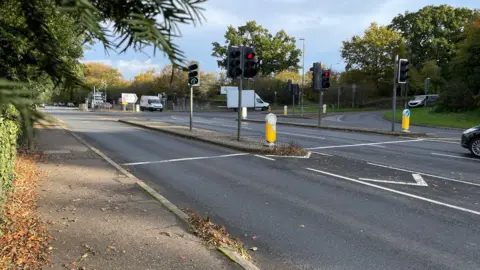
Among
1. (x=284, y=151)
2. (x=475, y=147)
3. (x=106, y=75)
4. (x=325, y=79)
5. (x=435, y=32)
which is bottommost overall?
(x=284, y=151)

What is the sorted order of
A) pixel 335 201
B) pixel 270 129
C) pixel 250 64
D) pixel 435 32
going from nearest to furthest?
pixel 335 201 → pixel 270 129 → pixel 250 64 → pixel 435 32

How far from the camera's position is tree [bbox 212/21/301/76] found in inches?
3238

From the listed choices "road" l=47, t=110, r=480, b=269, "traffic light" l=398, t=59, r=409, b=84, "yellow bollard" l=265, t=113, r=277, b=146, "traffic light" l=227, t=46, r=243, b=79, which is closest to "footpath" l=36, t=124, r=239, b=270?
"road" l=47, t=110, r=480, b=269

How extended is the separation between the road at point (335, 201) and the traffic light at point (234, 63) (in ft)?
11.0

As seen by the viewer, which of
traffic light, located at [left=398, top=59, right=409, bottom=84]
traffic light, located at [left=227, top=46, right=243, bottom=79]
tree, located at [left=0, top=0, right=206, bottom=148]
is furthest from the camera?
traffic light, located at [left=398, top=59, right=409, bottom=84]

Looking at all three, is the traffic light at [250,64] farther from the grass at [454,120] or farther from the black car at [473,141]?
the grass at [454,120]

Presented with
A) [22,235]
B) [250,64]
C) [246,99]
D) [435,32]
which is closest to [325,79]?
[250,64]

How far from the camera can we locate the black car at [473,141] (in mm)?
13586

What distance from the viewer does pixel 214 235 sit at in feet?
16.6

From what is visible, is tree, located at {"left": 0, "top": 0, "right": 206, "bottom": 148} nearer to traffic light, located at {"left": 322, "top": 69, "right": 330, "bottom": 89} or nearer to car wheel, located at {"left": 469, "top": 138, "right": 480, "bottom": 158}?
car wheel, located at {"left": 469, "top": 138, "right": 480, "bottom": 158}

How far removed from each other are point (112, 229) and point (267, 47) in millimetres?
79812

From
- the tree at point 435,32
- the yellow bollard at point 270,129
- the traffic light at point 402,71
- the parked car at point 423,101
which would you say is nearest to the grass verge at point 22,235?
the yellow bollard at point 270,129

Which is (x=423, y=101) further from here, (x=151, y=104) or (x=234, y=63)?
(x=234, y=63)

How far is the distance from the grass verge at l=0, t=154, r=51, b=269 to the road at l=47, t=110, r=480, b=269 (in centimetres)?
173
